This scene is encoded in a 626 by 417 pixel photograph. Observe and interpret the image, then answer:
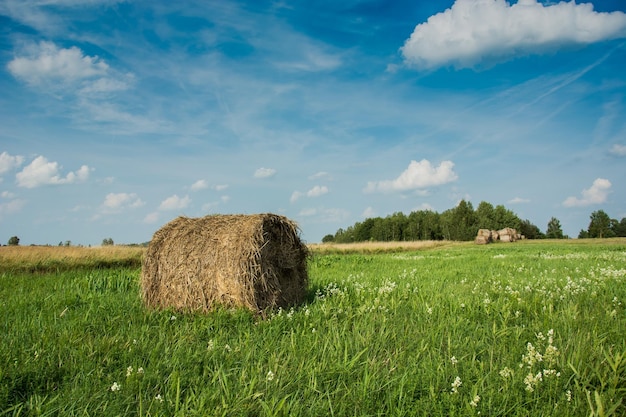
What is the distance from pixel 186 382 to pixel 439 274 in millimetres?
9885

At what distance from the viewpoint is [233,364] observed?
499 cm

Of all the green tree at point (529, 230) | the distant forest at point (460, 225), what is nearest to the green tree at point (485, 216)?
the distant forest at point (460, 225)

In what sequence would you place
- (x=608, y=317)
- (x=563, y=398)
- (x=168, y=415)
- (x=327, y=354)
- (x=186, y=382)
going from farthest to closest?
(x=608, y=317) < (x=327, y=354) < (x=186, y=382) < (x=563, y=398) < (x=168, y=415)

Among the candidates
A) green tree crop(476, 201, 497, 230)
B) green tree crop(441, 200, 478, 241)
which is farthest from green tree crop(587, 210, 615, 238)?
green tree crop(441, 200, 478, 241)

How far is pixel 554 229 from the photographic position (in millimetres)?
137375

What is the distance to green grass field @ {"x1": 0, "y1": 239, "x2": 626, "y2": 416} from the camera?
397 cm

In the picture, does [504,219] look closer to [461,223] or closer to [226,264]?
[461,223]

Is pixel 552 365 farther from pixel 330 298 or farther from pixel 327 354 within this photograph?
pixel 330 298

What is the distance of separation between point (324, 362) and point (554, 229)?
154 metres

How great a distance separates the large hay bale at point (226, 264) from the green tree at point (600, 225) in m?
127

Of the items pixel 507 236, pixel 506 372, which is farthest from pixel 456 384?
pixel 507 236

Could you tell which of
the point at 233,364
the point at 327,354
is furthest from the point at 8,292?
the point at 327,354

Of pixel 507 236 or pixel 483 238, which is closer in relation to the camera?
pixel 483 238

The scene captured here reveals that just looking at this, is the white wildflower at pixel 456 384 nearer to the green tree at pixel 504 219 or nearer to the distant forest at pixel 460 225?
the distant forest at pixel 460 225
